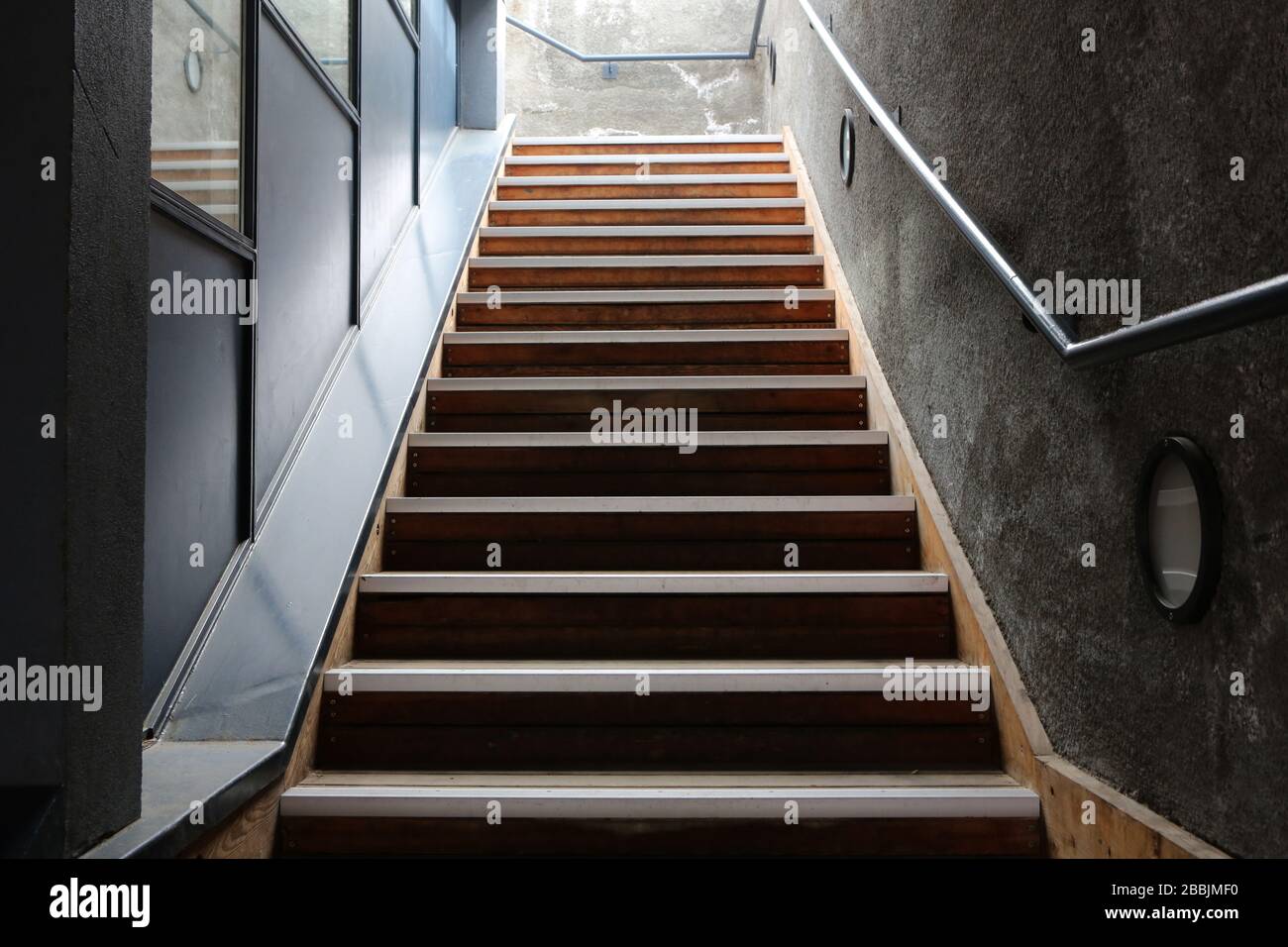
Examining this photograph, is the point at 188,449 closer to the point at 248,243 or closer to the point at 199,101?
the point at 248,243

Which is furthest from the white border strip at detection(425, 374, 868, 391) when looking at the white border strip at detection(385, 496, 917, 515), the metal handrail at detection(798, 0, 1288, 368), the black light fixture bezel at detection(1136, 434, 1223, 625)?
the black light fixture bezel at detection(1136, 434, 1223, 625)

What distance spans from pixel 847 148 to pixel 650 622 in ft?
6.31

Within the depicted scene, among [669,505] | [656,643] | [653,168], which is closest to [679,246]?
[653,168]

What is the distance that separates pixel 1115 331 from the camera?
1.32 metres

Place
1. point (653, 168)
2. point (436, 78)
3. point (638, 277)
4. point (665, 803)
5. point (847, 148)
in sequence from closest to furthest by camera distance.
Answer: point (665, 803), point (847, 148), point (638, 277), point (436, 78), point (653, 168)

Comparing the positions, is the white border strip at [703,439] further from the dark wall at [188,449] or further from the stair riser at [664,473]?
the dark wall at [188,449]

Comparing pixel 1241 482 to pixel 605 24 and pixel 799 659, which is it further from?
pixel 605 24

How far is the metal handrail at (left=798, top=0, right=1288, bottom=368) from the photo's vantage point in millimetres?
980

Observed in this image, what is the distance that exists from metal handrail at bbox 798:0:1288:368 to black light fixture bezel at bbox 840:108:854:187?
0.87 m

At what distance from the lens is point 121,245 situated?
1.22 meters

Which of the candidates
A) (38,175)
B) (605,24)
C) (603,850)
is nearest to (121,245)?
(38,175)

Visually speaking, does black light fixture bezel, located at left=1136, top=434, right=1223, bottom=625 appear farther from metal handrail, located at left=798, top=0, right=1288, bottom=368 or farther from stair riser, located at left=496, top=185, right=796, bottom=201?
stair riser, located at left=496, top=185, right=796, bottom=201

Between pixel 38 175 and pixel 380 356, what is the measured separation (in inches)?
65.9

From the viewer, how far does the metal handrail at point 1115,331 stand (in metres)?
0.98
